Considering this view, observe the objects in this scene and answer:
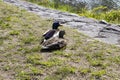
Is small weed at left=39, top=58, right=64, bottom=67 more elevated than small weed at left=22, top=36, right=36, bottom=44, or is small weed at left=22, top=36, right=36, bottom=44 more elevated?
small weed at left=22, top=36, right=36, bottom=44

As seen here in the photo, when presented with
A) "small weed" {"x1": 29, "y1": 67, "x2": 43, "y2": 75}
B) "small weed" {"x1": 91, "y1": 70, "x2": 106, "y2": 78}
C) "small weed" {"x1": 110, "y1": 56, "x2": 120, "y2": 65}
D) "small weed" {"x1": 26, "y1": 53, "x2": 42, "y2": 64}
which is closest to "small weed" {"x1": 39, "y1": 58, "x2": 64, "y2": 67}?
"small weed" {"x1": 26, "y1": 53, "x2": 42, "y2": 64}

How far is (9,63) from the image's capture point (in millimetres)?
5723

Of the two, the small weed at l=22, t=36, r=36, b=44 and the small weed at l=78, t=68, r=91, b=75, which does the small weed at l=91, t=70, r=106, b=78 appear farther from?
the small weed at l=22, t=36, r=36, b=44

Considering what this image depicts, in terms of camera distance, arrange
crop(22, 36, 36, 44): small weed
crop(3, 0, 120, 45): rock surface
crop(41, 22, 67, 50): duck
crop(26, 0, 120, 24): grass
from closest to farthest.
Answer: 1. crop(41, 22, 67, 50): duck
2. crop(22, 36, 36, 44): small weed
3. crop(3, 0, 120, 45): rock surface
4. crop(26, 0, 120, 24): grass

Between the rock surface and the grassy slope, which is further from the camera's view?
the rock surface

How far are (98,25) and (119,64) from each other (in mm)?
3179

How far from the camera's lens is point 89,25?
882cm

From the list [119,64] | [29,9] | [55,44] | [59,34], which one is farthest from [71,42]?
[29,9]

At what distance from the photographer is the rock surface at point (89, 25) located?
7.71m

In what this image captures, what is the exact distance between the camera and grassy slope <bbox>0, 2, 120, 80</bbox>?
5273 mm

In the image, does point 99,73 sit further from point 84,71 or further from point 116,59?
point 116,59

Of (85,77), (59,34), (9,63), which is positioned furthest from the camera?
(59,34)

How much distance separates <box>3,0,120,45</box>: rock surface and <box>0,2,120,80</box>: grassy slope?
40 cm

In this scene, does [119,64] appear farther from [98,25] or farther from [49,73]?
[98,25]
